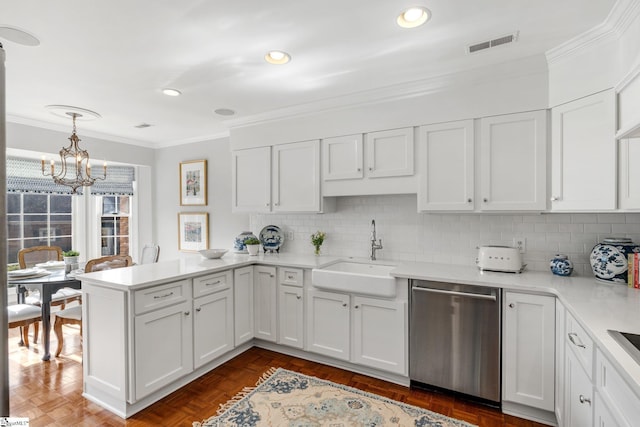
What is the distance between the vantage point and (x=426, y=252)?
9.70 ft

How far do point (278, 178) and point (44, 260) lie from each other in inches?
122

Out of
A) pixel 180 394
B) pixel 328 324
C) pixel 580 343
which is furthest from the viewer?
pixel 328 324

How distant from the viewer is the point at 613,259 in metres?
2.10

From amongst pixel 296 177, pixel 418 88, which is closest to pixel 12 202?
pixel 296 177

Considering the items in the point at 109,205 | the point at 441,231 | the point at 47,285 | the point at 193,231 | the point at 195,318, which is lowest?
the point at 195,318

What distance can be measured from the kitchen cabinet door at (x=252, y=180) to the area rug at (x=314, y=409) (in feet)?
Answer: 5.82

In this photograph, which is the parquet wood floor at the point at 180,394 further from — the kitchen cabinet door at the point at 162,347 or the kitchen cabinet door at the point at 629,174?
the kitchen cabinet door at the point at 629,174

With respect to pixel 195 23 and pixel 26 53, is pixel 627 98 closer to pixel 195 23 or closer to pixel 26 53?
pixel 195 23

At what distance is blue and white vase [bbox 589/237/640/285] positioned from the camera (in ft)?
6.82

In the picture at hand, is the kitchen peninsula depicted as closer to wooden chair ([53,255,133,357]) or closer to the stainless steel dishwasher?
the stainless steel dishwasher

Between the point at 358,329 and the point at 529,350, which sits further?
the point at 358,329

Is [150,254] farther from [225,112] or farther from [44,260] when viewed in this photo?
[225,112]

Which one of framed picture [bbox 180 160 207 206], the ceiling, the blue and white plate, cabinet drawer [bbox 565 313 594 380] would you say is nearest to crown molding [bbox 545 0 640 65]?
the ceiling

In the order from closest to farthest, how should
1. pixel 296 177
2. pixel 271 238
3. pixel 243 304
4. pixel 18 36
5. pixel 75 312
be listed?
pixel 18 36, pixel 75 312, pixel 243 304, pixel 296 177, pixel 271 238
